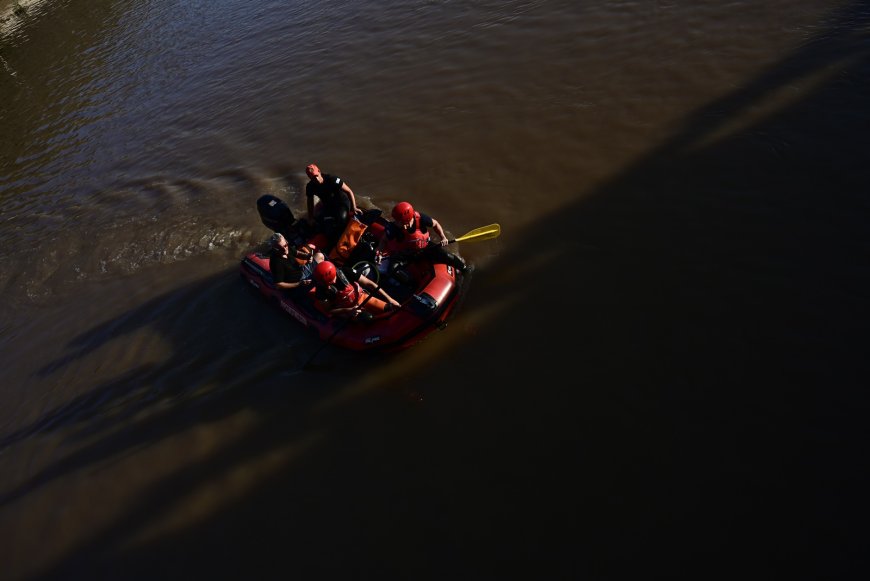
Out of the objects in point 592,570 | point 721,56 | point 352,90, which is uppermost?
point 352,90

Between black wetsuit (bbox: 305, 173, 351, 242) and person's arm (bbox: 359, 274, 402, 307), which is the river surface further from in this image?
black wetsuit (bbox: 305, 173, 351, 242)

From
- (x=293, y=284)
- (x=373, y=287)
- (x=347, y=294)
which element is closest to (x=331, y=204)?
(x=293, y=284)

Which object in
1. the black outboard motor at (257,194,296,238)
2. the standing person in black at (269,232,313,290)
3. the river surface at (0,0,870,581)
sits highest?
the black outboard motor at (257,194,296,238)

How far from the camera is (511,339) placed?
6.35 metres

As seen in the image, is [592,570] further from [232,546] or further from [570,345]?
[232,546]

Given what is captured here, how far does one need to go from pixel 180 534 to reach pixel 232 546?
2.02 ft

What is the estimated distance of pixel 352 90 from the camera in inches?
480

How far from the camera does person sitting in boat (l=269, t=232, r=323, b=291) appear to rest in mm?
6883

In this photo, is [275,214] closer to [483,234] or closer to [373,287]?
[373,287]

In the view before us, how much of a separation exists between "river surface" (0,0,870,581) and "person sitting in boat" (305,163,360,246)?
1438 mm

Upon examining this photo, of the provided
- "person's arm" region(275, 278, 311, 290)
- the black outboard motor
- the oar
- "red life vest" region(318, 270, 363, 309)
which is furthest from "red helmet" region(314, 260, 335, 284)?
the black outboard motor

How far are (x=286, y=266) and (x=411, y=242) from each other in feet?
5.27

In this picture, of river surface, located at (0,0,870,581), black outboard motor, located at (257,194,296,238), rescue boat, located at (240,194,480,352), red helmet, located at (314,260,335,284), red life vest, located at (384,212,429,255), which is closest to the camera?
river surface, located at (0,0,870,581)

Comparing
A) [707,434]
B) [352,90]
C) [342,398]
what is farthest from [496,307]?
[352,90]
